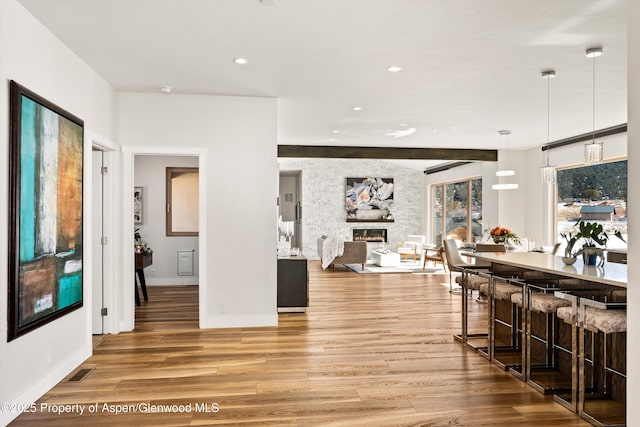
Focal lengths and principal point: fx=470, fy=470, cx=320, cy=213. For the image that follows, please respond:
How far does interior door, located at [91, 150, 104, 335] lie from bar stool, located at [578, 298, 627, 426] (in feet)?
14.5

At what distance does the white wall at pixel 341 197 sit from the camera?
44.6 ft

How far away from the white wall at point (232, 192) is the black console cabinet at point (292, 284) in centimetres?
65

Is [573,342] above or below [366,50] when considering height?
below

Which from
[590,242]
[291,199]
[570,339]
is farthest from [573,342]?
[291,199]

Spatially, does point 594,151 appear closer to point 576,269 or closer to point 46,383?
point 576,269

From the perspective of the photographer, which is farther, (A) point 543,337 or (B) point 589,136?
(B) point 589,136

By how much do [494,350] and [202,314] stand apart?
3.06 metres

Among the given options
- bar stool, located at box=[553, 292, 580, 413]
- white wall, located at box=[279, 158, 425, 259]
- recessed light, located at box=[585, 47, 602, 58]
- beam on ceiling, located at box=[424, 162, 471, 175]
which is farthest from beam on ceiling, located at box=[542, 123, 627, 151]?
white wall, located at box=[279, 158, 425, 259]

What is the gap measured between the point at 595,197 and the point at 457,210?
15.0 ft

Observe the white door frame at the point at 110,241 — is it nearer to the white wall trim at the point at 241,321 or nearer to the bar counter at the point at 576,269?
the white wall trim at the point at 241,321

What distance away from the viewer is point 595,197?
25.6 ft

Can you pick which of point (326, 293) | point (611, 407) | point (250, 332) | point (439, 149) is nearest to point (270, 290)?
point (250, 332)

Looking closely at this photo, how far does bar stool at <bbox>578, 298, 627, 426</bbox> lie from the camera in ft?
9.33

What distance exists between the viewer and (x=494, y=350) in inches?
166
